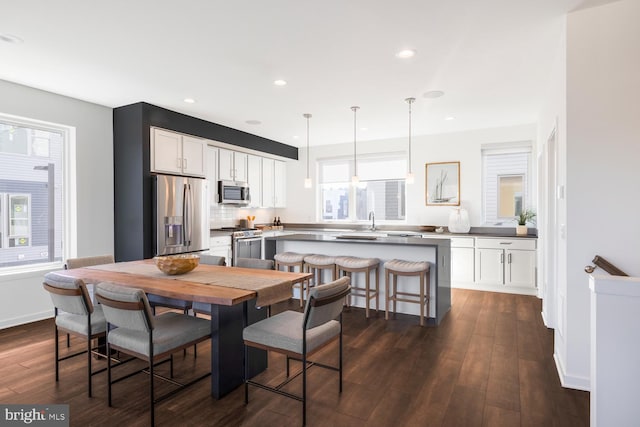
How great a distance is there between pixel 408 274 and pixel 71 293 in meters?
3.02

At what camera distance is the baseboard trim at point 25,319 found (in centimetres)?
374

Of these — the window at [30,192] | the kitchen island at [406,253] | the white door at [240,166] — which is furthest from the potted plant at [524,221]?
the window at [30,192]

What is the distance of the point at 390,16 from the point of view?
2.49 metres

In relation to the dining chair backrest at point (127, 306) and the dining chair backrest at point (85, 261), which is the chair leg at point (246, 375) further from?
the dining chair backrest at point (85, 261)

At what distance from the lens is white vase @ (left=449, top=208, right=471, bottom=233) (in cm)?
579

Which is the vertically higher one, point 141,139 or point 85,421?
point 141,139

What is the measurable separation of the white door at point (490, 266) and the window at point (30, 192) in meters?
5.78

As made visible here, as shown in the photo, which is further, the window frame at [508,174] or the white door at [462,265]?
the window frame at [508,174]

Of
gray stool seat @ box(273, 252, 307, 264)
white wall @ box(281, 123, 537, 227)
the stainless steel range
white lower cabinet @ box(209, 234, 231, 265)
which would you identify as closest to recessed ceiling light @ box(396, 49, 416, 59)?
gray stool seat @ box(273, 252, 307, 264)

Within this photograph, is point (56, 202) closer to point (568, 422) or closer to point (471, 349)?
point (471, 349)

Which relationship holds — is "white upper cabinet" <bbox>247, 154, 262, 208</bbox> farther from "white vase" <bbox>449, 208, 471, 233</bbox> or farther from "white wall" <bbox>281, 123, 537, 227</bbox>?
"white vase" <bbox>449, 208, 471, 233</bbox>

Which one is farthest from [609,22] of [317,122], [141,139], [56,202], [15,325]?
[15,325]

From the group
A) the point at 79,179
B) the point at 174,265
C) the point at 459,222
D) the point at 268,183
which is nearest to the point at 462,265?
the point at 459,222

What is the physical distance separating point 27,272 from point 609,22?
5806 millimetres
